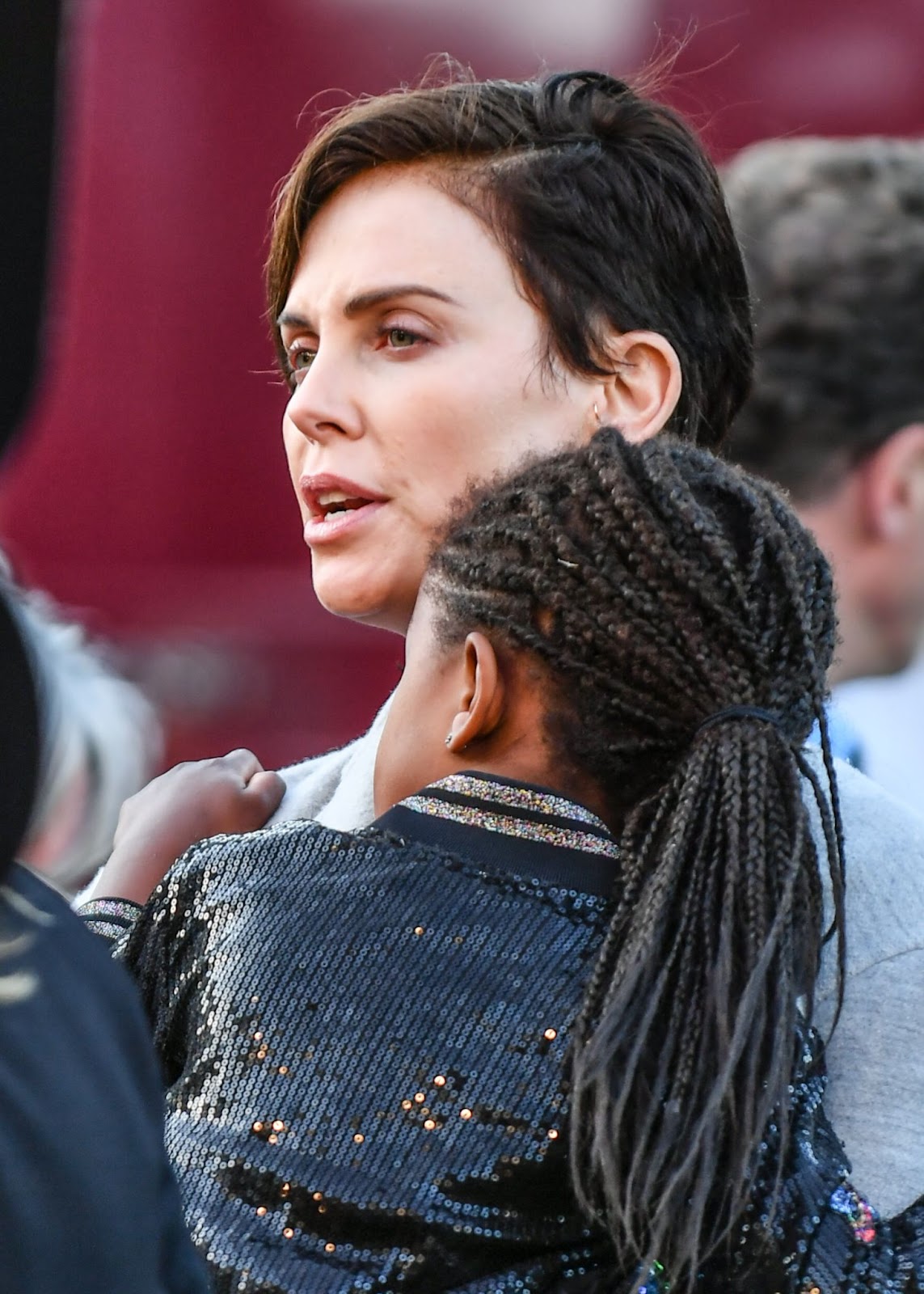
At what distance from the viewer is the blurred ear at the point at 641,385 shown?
1.86 m

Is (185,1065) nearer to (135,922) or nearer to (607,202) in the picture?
(135,922)

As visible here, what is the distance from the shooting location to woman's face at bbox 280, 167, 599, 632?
1799 mm

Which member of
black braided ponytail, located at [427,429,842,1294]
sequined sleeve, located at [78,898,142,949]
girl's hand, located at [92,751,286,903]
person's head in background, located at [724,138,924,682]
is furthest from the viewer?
person's head in background, located at [724,138,924,682]

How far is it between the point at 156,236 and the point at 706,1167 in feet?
11.6

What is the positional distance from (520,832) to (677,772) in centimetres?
14

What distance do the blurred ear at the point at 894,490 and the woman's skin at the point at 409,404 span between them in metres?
1.04

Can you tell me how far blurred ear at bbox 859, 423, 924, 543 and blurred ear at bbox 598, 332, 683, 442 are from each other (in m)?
1.03

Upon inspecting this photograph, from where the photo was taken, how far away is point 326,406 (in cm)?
182

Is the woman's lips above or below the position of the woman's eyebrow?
below

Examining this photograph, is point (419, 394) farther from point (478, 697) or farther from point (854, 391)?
point (854, 391)

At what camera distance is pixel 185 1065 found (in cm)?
145

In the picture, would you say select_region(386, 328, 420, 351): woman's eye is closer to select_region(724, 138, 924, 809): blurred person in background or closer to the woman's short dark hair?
the woman's short dark hair

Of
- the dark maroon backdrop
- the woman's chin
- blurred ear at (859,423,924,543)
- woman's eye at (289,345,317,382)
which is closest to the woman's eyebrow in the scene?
woman's eye at (289,345,317,382)

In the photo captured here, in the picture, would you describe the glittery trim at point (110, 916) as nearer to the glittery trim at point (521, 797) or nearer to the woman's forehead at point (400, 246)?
the glittery trim at point (521, 797)
